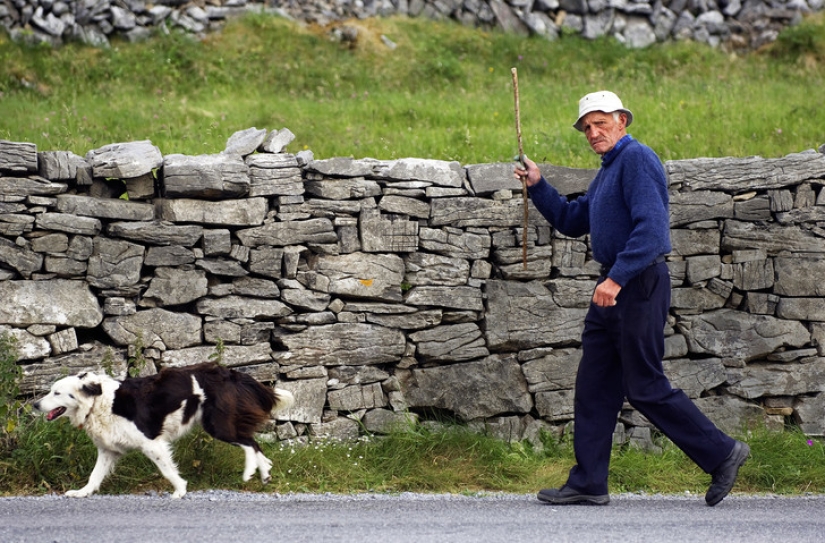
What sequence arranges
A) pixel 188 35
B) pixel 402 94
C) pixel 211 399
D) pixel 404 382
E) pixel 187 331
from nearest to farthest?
pixel 211 399 → pixel 187 331 → pixel 404 382 → pixel 402 94 → pixel 188 35

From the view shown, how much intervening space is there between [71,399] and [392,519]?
200 centimetres

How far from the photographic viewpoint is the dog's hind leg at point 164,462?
5.50 meters

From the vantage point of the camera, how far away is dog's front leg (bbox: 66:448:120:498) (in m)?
5.45

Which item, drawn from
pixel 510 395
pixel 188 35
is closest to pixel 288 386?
pixel 510 395

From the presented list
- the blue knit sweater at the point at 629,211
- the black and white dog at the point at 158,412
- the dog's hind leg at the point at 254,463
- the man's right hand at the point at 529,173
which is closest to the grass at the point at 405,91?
the man's right hand at the point at 529,173

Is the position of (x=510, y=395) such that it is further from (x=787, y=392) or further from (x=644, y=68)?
(x=644, y=68)

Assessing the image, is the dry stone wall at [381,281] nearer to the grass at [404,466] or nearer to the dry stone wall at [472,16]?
the grass at [404,466]

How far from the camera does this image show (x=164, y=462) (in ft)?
18.1

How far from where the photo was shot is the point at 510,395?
7047 millimetres

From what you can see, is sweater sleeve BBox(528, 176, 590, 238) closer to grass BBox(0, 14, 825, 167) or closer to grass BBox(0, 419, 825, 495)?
grass BBox(0, 419, 825, 495)

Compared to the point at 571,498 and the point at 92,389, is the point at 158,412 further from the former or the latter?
the point at 571,498

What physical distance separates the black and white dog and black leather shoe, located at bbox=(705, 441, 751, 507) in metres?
2.67

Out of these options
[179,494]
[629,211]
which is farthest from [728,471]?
[179,494]

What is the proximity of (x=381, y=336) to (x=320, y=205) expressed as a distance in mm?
1061
